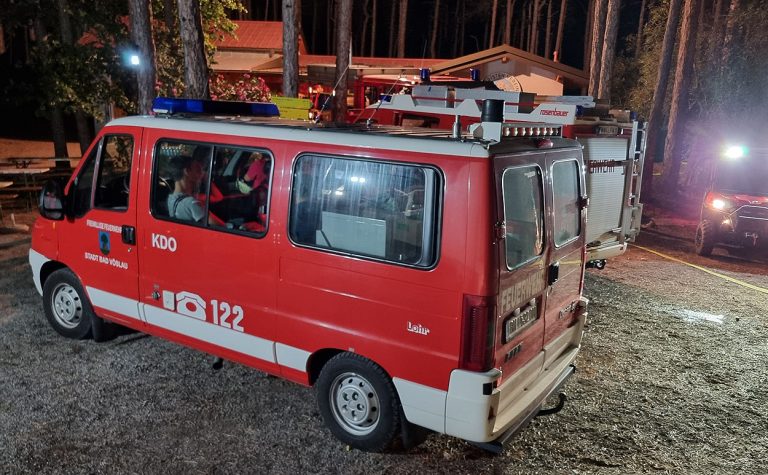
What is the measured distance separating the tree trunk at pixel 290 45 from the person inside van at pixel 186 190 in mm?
9411

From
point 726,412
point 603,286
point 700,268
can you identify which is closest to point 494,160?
point 726,412

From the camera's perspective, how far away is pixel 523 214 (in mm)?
3703

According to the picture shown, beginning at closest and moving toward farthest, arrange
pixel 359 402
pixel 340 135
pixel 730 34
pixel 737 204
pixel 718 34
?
1. pixel 340 135
2. pixel 359 402
3. pixel 737 204
4. pixel 730 34
5. pixel 718 34

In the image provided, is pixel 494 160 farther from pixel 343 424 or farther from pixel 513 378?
pixel 343 424

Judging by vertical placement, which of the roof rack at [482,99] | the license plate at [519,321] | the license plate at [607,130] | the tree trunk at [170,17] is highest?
the tree trunk at [170,17]

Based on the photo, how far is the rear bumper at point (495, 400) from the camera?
340 centimetres

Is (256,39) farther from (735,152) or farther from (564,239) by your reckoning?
(564,239)

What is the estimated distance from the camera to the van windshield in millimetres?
10586

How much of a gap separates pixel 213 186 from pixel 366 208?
1.34 m

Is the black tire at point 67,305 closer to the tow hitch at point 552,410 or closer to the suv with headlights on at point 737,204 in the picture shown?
the tow hitch at point 552,410

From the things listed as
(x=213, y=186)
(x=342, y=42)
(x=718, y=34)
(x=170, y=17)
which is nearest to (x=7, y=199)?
(x=170, y=17)

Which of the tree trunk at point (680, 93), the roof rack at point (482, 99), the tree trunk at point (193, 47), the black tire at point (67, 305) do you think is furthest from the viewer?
the tree trunk at point (680, 93)

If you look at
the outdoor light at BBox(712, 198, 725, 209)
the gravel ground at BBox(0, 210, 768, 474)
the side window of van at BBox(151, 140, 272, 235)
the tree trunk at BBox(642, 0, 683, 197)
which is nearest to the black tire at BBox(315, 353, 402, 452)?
the gravel ground at BBox(0, 210, 768, 474)

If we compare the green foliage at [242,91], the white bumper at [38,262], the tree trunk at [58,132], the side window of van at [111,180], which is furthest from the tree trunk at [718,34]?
the white bumper at [38,262]
